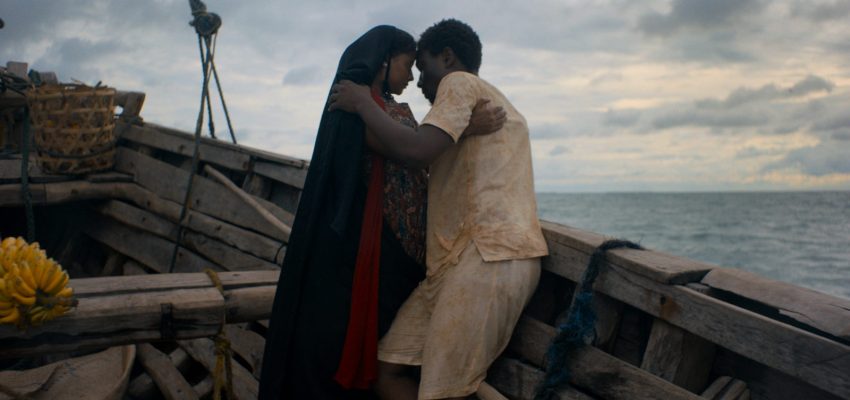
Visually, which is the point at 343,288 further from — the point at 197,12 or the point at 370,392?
the point at 197,12

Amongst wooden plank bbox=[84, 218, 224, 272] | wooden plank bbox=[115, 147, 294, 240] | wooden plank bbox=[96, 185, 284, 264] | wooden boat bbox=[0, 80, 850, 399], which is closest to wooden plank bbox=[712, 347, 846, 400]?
wooden boat bbox=[0, 80, 850, 399]

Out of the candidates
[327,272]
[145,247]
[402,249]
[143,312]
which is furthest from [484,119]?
[145,247]

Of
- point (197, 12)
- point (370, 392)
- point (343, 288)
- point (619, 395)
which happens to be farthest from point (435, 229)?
point (197, 12)

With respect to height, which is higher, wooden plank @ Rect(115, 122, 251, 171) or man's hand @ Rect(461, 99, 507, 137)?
man's hand @ Rect(461, 99, 507, 137)

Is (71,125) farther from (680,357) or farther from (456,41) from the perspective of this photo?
(680,357)

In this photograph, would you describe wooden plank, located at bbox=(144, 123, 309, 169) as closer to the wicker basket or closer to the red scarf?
the wicker basket

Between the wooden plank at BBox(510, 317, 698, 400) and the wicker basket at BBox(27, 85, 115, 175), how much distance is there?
13.8ft

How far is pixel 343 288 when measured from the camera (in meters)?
2.49

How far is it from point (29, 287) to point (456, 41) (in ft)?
5.93

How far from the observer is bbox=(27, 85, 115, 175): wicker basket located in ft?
16.8

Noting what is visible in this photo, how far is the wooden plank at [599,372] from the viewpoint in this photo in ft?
7.17

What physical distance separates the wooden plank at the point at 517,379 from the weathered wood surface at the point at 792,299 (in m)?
0.67

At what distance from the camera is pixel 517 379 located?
2.55 m

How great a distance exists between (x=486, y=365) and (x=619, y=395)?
470mm
